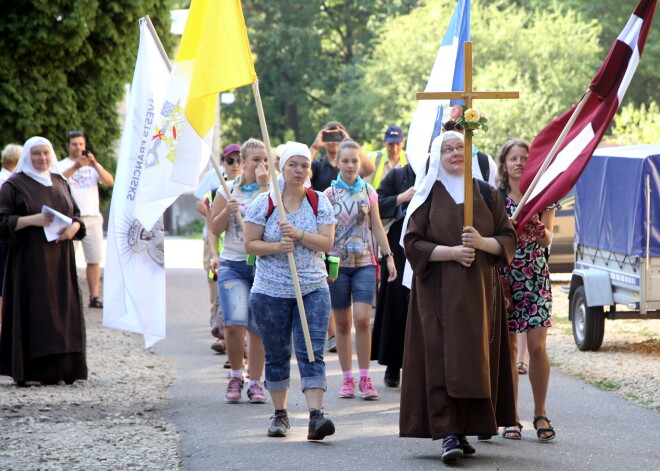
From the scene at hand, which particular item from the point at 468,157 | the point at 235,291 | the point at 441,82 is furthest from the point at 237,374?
the point at 468,157

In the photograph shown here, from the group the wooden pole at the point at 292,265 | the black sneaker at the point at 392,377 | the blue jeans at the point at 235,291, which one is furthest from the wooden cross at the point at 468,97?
the black sneaker at the point at 392,377

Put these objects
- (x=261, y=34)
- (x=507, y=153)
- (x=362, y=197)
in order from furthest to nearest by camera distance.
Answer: (x=261, y=34)
(x=362, y=197)
(x=507, y=153)

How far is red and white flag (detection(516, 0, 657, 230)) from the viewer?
6793 mm

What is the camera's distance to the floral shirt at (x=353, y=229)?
8812mm

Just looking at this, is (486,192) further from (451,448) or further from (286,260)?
(451,448)

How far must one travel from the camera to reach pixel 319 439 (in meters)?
7.01

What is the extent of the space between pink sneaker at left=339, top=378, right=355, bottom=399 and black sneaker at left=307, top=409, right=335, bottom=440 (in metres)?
1.80

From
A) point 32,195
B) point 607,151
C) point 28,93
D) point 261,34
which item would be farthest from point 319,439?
A: point 261,34

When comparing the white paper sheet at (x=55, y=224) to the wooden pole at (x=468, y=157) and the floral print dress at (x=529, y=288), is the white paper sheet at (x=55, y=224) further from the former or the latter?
the wooden pole at (x=468, y=157)

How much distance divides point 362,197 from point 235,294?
4.22 ft

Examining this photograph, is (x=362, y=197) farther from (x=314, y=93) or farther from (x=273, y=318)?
(x=314, y=93)

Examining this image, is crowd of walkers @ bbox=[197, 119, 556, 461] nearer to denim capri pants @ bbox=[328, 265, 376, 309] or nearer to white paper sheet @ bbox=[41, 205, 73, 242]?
denim capri pants @ bbox=[328, 265, 376, 309]

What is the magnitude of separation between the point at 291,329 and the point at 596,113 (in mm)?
2371

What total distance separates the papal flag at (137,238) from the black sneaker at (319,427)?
6.01ft
